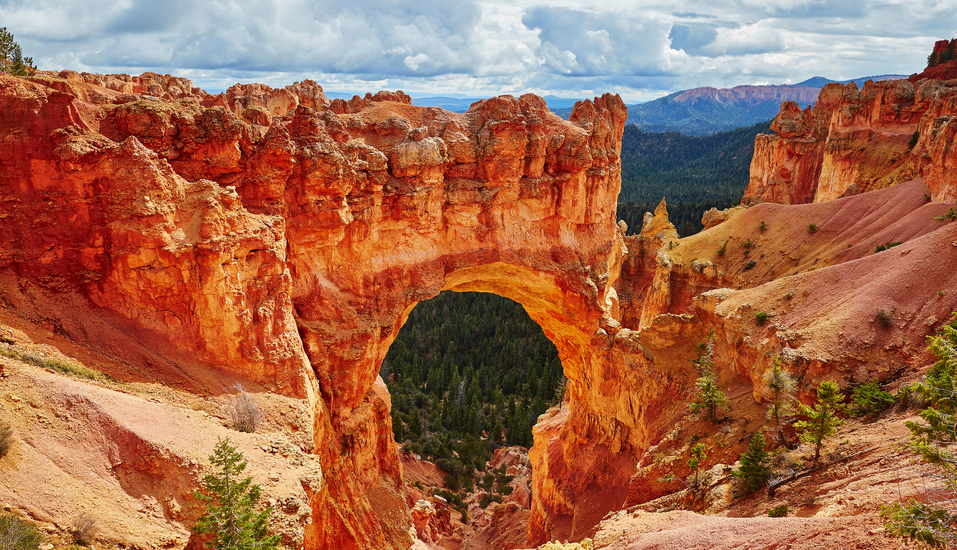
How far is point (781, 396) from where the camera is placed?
20.8 meters

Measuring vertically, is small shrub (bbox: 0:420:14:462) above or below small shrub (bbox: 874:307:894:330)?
below

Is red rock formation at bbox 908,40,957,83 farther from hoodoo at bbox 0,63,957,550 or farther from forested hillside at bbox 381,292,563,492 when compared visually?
forested hillside at bbox 381,292,563,492

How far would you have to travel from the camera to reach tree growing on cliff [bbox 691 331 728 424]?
74.5ft

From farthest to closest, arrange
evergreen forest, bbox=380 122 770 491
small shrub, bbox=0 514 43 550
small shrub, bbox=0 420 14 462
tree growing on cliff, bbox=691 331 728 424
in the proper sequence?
evergreen forest, bbox=380 122 770 491 → tree growing on cliff, bbox=691 331 728 424 → small shrub, bbox=0 420 14 462 → small shrub, bbox=0 514 43 550

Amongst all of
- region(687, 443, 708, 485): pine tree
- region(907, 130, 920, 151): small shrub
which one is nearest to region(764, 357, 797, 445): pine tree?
region(687, 443, 708, 485): pine tree

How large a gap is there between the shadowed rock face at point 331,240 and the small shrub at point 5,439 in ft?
18.1

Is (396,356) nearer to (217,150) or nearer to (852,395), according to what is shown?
(217,150)

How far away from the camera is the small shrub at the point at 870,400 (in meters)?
18.6

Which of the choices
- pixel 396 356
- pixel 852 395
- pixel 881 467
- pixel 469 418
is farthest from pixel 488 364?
pixel 881 467

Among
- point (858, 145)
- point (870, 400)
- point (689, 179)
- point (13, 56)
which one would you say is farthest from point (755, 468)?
point (689, 179)

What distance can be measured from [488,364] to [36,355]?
52.3 meters

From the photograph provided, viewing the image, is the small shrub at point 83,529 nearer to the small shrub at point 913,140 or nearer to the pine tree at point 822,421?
the pine tree at point 822,421

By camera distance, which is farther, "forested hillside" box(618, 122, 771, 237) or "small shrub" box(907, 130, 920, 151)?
"forested hillside" box(618, 122, 771, 237)

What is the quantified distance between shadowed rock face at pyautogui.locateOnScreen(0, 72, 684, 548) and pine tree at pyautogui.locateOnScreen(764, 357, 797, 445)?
776cm
